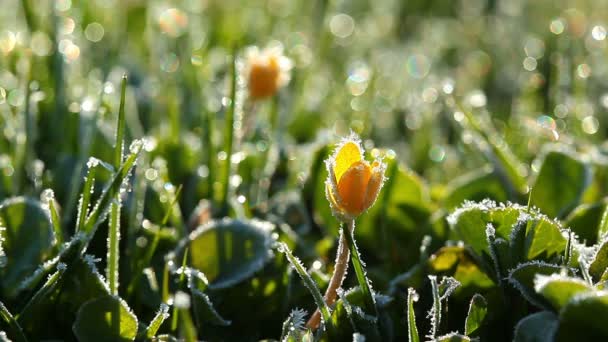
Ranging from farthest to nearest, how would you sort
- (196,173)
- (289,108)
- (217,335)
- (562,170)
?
(289,108) → (196,173) → (562,170) → (217,335)

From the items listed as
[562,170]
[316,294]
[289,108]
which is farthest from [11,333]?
[289,108]

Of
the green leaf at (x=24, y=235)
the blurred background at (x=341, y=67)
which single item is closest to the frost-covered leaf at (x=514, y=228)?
the blurred background at (x=341, y=67)

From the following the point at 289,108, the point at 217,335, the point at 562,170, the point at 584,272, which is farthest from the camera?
the point at 289,108

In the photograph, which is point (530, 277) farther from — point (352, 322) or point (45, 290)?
point (45, 290)

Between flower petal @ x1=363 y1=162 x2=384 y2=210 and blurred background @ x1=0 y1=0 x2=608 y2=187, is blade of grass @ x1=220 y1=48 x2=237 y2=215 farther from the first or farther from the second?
flower petal @ x1=363 y1=162 x2=384 y2=210

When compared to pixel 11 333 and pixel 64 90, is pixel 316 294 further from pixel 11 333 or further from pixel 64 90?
pixel 64 90

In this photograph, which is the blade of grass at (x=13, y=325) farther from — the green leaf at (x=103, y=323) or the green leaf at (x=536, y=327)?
the green leaf at (x=536, y=327)

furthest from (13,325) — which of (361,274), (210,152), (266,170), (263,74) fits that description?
(263,74)
